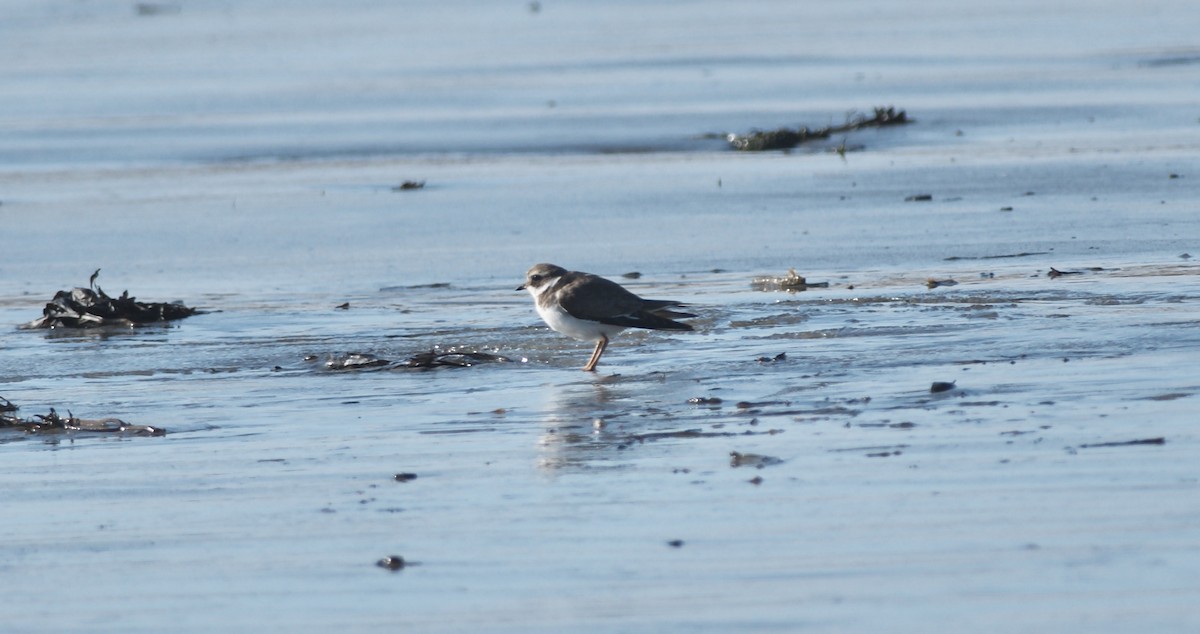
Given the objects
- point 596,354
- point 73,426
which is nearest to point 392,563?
point 73,426

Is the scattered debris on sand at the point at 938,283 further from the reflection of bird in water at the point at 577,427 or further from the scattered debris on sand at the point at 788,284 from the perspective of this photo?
the reflection of bird in water at the point at 577,427

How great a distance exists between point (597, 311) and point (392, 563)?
320cm

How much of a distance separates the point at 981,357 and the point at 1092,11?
70.4 feet

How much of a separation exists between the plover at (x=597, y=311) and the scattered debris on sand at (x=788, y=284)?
139 cm

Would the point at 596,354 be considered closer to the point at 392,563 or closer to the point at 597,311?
the point at 597,311

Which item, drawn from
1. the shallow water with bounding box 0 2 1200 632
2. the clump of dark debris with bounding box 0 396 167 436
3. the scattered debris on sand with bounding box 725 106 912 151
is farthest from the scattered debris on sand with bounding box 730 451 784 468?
the scattered debris on sand with bounding box 725 106 912 151

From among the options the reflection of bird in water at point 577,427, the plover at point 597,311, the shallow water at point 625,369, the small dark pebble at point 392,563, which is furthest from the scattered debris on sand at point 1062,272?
the small dark pebble at point 392,563

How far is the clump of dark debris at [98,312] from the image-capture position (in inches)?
364

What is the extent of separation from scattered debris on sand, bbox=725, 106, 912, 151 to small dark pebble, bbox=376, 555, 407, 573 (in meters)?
10.8

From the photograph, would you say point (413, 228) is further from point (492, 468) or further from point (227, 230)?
point (492, 468)

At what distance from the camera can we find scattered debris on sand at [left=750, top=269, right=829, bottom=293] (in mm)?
9258

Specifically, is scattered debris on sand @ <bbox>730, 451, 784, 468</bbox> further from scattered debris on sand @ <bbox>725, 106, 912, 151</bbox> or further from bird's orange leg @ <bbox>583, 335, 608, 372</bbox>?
scattered debris on sand @ <bbox>725, 106, 912, 151</bbox>

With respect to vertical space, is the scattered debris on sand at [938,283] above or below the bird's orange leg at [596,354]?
above

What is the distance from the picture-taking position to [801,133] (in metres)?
15.3
